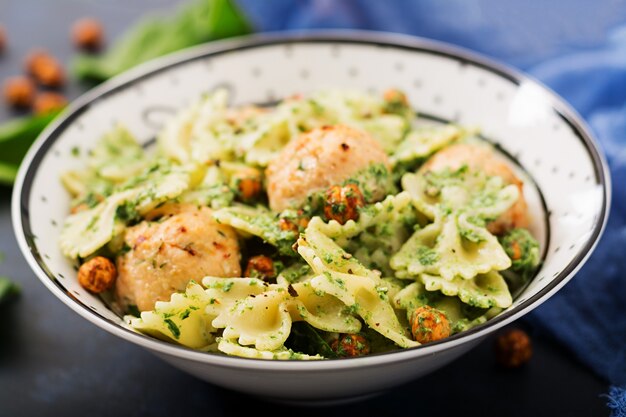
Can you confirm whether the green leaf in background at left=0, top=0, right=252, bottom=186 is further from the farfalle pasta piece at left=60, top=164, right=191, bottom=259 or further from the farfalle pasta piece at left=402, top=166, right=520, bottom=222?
the farfalle pasta piece at left=402, top=166, right=520, bottom=222

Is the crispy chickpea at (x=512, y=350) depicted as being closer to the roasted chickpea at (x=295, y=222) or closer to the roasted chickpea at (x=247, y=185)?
the roasted chickpea at (x=295, y=222)

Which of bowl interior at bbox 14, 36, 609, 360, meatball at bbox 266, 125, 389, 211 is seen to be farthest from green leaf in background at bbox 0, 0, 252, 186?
meatball at bbox 266, 125, 389, 211

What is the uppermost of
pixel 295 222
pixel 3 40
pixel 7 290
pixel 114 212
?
pixel 3 40

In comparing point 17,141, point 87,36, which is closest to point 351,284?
point 17,141

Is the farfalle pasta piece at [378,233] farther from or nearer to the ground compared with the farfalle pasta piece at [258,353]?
farther from the ground

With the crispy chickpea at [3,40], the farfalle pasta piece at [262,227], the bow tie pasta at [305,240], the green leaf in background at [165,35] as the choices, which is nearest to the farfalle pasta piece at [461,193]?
the bow tie pasta at [305,240]

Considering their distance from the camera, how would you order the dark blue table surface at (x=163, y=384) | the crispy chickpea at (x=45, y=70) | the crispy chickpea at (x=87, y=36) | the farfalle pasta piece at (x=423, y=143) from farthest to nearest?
the crispy chickpea at (x=87, y=36)
the crispy chickpea at (x=45, y=70)
the farfalle pasta piece at (x=423, y=143)
the dark blue table surface at (x=163, y=384)

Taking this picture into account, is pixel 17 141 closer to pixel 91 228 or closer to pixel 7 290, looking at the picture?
pixel 7 290
